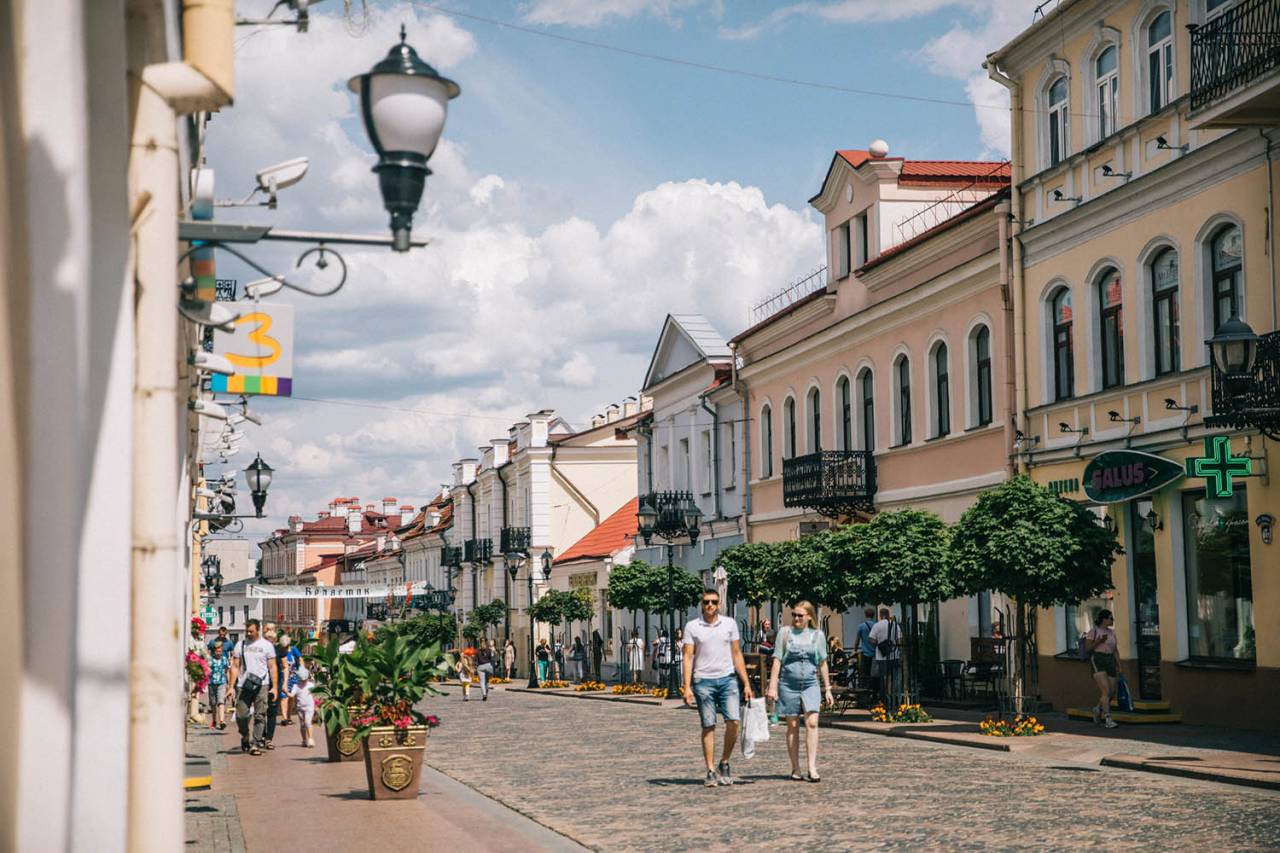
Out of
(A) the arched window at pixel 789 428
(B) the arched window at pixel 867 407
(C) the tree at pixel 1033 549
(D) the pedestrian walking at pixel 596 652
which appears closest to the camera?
(C) the tree at pixel 1033 549

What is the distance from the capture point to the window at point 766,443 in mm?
39562

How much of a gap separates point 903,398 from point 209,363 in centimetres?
2107

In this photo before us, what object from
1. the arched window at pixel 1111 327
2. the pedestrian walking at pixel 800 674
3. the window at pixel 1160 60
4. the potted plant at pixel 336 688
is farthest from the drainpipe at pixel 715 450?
the pedestrian walking at pixel 800 674

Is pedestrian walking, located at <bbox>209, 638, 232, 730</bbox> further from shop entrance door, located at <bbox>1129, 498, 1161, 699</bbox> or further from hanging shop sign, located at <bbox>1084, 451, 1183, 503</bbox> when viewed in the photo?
shop entrance door, located at <bbox>1129, 498, 1161, 699</bbox>

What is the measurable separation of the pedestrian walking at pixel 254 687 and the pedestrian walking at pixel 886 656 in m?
9.50

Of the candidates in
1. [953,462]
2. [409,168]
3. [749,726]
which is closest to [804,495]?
Result: [953,462]

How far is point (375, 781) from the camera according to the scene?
14.3 metres

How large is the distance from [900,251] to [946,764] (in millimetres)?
15267

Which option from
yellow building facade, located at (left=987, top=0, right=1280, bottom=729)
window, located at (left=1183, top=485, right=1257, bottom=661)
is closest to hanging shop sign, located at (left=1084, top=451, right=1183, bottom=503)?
yellow building facade, located at (left=987, top=0, right=1280, bottom=729)

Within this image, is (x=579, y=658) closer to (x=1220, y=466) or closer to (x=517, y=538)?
(x=517, y=538)

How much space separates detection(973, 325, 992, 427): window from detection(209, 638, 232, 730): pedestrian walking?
530 inches

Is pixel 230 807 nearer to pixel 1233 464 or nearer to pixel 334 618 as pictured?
pixel 1233 464

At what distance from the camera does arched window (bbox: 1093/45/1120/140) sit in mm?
23516

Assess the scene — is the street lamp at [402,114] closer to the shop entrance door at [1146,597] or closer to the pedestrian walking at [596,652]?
the shop entrance door at [1146,597]
